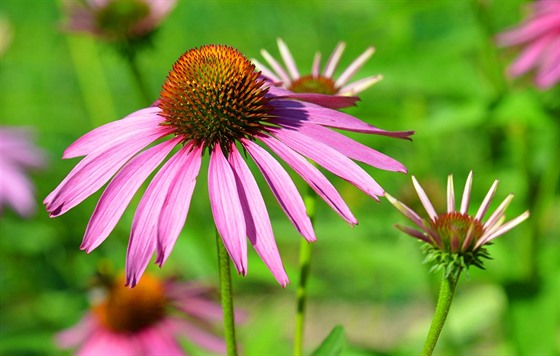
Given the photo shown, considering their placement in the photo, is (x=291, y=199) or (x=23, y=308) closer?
(x=291, y=199)

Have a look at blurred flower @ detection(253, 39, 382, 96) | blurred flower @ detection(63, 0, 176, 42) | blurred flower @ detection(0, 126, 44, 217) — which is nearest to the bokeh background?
blurred flower @ detection(63, 0, 176, 42)

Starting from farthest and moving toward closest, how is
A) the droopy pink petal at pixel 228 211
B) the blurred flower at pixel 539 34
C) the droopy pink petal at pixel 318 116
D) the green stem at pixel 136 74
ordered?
the green stem at pixel 136 74
the blurred flower at pixel 539 34
the droopy pink petal at pixel 318 116
the droopy pink petal at pixel 228 211

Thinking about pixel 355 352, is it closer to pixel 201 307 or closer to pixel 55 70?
pixel 201 307

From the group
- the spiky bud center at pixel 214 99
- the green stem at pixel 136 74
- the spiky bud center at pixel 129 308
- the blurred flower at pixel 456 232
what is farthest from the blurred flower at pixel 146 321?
the blurred flower at pixel 456 232

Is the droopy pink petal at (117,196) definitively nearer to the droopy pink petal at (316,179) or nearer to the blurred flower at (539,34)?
the droopy pink petal at (316,179)

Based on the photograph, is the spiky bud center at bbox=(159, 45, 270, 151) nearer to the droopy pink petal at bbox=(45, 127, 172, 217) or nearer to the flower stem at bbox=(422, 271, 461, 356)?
the droopy pink petal at bbox=(45, 127, 172, 217)

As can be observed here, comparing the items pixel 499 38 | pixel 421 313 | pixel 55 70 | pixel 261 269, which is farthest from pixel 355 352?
pixel 55 70
